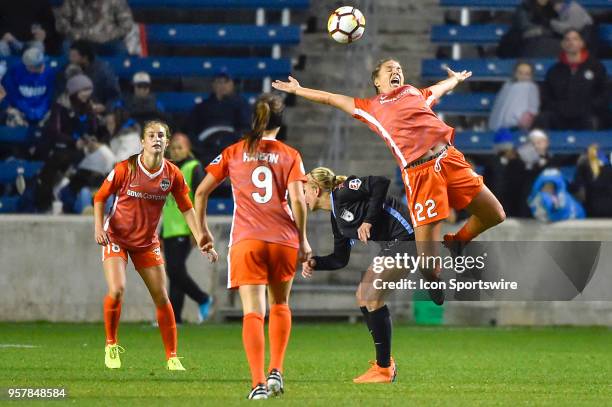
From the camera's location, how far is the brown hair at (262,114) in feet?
30.2

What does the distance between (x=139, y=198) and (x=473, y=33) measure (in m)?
10.3

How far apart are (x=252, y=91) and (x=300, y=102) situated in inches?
33.4

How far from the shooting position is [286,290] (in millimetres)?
9445

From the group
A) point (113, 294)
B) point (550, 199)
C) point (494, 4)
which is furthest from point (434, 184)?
point (494, 4)

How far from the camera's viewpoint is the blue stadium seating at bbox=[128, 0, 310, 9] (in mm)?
21031

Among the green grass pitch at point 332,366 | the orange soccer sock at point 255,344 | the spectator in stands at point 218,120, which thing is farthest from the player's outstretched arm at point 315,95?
the spectator in stands at point 218,120

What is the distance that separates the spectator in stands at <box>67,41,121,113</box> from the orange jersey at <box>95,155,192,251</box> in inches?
314

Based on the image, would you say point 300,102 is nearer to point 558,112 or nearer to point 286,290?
point 558,112

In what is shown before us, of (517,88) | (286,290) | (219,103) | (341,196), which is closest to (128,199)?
(341,196)

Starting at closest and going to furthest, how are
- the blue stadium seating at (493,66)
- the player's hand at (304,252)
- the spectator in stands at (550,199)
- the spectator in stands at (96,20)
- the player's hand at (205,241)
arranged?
1. the player's hand at (304,252)
2. the player's hand at (205,241)
3. the spectator in stands at (550,199)
4. the spectator in stands at (96,20)
5. the blue stadium seating at (493,66)

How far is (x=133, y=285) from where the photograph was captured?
1766cm

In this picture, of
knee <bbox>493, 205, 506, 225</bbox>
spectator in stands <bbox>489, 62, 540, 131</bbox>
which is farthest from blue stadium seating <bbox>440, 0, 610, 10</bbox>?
knee <bbox>493, 205, 506, 225</bbox>

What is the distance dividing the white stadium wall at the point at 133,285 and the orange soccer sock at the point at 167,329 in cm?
579

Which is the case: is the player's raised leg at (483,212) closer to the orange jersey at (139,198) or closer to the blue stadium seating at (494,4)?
the orange jersey at (139,198)
